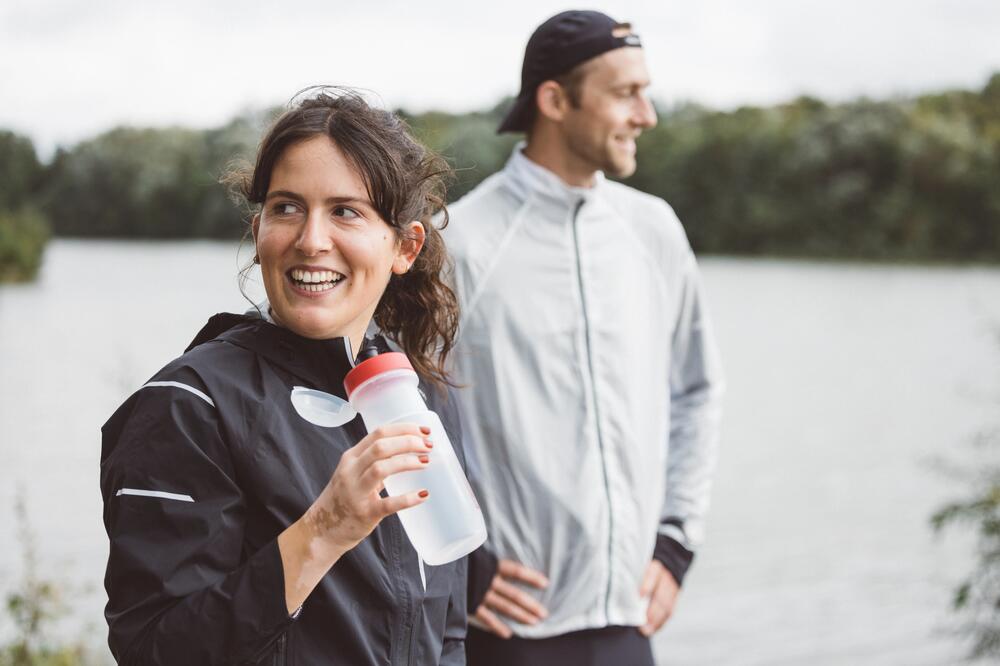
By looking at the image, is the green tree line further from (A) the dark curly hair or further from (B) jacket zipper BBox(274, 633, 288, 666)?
(B) jacket zipper BBox(274, 633, 288, 666)

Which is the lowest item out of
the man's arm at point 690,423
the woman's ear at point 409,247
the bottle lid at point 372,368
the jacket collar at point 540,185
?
the man's arm at point 690,423

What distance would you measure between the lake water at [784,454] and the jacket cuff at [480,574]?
6.53 feet

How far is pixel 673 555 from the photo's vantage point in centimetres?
292

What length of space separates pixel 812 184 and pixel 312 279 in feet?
162

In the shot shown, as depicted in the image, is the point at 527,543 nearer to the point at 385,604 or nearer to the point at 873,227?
the point at 385,604

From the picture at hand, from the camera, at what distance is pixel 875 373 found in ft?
62.5

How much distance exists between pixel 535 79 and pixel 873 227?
46.8m

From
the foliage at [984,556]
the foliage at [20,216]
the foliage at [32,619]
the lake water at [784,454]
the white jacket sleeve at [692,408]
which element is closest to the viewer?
the white jacket sleeve at [692,408]

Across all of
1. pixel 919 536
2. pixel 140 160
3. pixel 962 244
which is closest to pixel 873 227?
pixel 962 244

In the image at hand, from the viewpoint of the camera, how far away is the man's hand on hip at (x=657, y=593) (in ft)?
9.16

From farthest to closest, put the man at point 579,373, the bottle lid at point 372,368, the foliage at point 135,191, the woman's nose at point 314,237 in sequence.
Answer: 1. the foliage at point 135,191
2. the man at point 579,373
3. the woman's nose at point 314,237
4. the bottle lid at point 372,368

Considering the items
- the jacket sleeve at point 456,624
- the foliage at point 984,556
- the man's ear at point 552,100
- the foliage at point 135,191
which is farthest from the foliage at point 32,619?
the foliage at point 135,191

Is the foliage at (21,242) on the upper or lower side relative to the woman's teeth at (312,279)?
lower

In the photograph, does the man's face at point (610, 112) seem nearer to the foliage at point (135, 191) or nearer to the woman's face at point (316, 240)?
the woman's face at point (316, 240)
